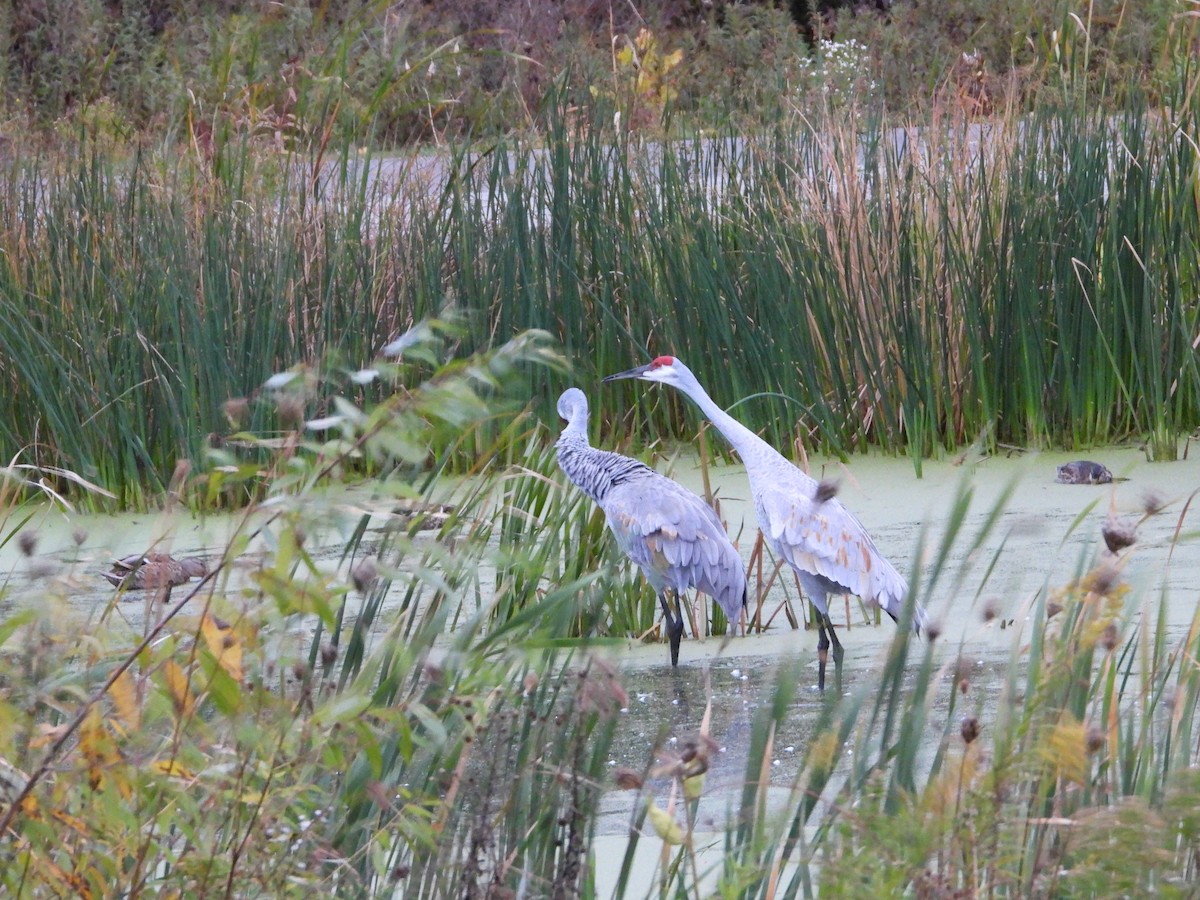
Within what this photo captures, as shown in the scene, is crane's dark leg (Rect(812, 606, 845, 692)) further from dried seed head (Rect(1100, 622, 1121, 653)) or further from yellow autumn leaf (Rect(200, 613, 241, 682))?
yellow autumn leaf (Rect(200, 613, 241, 682))

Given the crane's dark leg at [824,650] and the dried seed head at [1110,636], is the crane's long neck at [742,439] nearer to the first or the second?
the crane's dark leg at [824,650]

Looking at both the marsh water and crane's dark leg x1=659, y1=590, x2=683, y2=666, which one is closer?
the marsh water

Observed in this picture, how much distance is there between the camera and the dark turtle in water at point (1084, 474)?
4.68 metres

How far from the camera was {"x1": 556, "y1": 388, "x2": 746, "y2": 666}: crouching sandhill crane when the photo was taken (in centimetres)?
375

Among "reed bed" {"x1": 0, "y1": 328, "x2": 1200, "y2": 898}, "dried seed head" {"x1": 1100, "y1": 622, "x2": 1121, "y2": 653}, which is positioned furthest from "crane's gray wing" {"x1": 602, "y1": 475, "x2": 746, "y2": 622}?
"dried seed head" {"x1": 1100, "y1": 622, "x2": 1121, "y2": 653}

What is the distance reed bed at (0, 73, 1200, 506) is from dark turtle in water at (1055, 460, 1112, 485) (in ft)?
0.83

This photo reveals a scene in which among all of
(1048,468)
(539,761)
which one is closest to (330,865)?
(539,761)

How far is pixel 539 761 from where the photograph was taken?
6.33 ft

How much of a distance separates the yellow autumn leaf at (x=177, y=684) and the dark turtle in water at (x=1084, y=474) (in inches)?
146

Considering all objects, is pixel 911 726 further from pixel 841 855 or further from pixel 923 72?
pixel 923 72

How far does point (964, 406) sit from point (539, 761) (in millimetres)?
3434

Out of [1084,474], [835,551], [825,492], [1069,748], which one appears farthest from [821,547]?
[1069,748]

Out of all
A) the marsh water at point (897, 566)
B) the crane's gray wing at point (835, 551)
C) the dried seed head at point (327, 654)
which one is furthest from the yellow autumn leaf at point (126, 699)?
the crane's gray wing at point (835, 551)

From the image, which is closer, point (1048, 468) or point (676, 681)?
point (676, 681)
